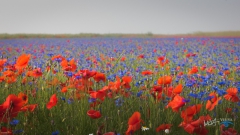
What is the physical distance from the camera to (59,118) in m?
2.35

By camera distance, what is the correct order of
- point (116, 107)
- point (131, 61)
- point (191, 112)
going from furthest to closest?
1. point (131, 61)
2. point (116, 107)
3. point (191, 112)

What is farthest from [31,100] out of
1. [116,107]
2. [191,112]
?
[191,112]

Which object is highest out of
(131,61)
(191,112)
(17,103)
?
(17,103)

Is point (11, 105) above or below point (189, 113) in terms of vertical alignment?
above

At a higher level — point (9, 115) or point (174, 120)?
point (9, 115)

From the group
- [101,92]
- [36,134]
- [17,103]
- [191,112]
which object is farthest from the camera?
[36,134]

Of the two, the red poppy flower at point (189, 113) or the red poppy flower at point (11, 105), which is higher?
the red poppy flower at point (11, 105)

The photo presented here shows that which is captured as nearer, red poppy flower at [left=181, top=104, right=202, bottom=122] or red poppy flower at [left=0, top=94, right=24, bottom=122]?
red poppy flower at [left=0, top=94, right=24, bottom=122]

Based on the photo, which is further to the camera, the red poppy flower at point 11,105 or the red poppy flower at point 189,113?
the red poppy flower at point 189,113

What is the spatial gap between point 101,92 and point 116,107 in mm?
796

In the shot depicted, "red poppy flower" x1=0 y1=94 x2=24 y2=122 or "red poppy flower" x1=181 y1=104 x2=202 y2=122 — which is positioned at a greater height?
"red poppy flower" x1=0 y1=94 x2=24 y2=122

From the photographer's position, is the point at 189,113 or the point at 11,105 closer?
the point at 11,105

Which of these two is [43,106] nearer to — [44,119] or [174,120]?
[44,119]

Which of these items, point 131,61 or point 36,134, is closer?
point 36,134
